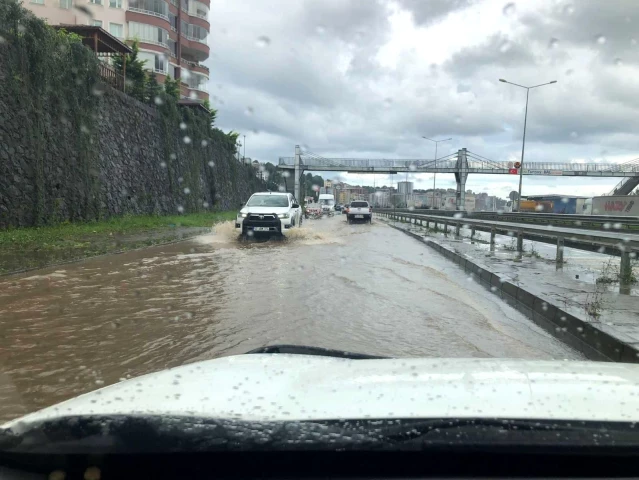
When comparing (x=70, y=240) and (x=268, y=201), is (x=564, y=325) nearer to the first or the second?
(x=70, y=240)

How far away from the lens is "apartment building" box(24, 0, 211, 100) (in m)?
38.4

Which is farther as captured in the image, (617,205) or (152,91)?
(617,205)

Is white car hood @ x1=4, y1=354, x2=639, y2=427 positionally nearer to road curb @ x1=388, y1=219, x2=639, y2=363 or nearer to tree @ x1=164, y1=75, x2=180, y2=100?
road curb @ x1=388, y1=219, x2=639, y2=363

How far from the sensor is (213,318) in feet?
22.5

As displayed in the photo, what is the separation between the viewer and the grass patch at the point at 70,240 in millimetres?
11188

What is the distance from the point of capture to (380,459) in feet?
5.42

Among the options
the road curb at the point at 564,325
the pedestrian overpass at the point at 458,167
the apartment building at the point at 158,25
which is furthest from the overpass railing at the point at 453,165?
the road curb at the point at 564,325

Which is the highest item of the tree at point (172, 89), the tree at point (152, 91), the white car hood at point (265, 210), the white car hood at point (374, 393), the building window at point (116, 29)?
the building window at point (116, 29)

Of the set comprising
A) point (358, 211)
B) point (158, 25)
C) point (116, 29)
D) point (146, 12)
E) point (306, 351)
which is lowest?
point (358, 211)

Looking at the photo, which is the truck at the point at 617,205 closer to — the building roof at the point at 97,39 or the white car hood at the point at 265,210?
the white car hood at the point at 265,210

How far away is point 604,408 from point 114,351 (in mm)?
4443

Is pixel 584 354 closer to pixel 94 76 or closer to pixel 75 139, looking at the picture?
pixel 75 139

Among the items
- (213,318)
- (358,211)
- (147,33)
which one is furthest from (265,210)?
(147,33)

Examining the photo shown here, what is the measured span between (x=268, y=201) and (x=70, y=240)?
24.4 ft
